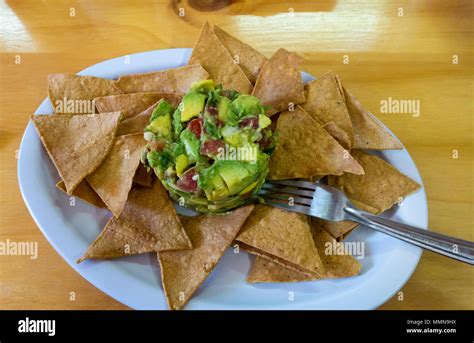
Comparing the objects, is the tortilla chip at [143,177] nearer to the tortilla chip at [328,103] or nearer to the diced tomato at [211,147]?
the diced tomato at [211,147]

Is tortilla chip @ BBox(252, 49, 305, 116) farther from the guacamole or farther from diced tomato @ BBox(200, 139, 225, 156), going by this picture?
diced tomato @ BBox(200, 139, 225, 156)

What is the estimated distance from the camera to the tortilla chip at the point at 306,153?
4.67 feet

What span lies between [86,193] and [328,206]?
721mm

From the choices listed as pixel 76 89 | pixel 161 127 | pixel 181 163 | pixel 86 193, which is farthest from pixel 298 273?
pixel 76 89

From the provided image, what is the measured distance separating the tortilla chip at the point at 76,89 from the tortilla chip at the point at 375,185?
31.1 inches

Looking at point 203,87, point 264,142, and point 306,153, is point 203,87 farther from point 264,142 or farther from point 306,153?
point 306,153

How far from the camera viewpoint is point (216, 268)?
141cm

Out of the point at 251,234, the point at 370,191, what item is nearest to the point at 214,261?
the point at 251,234

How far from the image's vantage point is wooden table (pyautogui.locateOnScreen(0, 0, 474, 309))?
1.58 meters

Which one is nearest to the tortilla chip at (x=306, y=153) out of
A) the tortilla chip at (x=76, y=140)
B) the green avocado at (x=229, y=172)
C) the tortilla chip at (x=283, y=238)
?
the tortilla chip at (x=283, y=238)

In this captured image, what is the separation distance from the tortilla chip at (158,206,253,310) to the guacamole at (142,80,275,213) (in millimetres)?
78

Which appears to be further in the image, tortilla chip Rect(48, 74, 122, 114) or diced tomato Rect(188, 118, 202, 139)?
tortilla chip Rect(48, 74, 122, 114)

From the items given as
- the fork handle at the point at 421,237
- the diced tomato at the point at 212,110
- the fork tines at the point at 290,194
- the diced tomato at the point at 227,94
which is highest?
the diced tomato at the point at 227,94

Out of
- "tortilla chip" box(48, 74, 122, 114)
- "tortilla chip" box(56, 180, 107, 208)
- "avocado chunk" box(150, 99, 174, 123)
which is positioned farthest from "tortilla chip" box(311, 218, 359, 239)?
"tortilla chip" box(48, 74, 122, 114)
